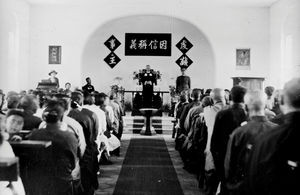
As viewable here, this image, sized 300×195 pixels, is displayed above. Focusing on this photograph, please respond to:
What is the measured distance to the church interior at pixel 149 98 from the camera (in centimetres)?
328

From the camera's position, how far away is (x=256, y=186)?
2.78 m

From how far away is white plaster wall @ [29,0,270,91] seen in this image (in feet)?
48.2

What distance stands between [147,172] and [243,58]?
30.0ft

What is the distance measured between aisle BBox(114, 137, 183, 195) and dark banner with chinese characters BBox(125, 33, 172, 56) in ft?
25.5

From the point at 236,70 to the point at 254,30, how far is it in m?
1.62

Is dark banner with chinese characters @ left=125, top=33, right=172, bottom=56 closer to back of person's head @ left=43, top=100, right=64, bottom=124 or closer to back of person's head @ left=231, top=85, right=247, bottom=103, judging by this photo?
back of person's head @ left=231, top=85, right=247, bottom=103

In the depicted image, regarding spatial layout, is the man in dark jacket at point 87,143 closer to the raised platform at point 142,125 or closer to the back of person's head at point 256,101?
the back of person's head at point 256,101

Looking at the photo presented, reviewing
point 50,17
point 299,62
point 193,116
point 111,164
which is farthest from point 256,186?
point 50,17

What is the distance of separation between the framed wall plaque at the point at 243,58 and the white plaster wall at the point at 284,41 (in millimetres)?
855

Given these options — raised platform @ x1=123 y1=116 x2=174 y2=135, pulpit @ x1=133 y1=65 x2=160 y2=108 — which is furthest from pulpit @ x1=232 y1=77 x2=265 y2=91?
pulpit @ x1=133 y1=65 x2=160 y2=108

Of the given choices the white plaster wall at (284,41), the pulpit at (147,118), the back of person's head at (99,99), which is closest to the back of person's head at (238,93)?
the back of person's head at (99,99)

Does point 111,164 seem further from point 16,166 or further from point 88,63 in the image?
point 88,63

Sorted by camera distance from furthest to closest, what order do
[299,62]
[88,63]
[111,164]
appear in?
[88,63] → [299,62] → [111,164]

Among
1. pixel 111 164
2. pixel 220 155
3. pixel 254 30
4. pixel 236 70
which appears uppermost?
pixel 254 30
